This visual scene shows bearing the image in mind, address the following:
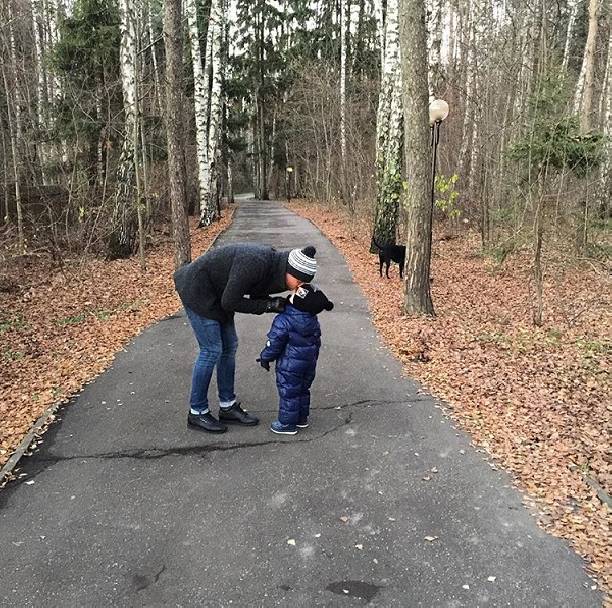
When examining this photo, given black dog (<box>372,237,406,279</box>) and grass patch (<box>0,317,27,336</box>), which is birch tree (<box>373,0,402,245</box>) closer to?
black dog (<box>372,237,406,279</box>)

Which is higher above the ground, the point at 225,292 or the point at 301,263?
the point at 301,263

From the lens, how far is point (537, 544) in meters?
3.36

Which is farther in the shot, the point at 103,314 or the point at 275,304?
the point at 103,314

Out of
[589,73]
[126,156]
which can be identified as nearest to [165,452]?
[126,156]

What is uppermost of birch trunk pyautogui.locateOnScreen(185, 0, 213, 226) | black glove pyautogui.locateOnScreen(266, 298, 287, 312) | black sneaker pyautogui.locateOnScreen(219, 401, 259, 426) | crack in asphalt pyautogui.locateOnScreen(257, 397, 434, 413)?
birch trunk pyautogui.locateOnScreen(185, 0, 213, 226)

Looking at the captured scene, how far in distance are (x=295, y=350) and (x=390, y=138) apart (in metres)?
10.5

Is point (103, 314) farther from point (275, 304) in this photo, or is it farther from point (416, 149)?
point (275, 304)

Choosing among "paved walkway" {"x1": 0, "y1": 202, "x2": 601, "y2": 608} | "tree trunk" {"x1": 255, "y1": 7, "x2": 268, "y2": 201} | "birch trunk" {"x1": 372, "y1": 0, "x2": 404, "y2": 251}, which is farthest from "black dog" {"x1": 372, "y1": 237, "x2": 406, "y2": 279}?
"tree trunk" {"x1": 255, "y1": 7, "x2": 268, "y2": 201}

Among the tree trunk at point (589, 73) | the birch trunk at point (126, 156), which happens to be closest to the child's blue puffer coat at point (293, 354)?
the birch trunk at point (126, 156)

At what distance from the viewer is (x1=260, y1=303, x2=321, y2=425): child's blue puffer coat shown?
4.59 meters

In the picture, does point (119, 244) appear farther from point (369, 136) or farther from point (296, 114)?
point (296, 114)

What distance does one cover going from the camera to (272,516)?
3623 millimetres

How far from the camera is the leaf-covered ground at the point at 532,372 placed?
12.9 ft

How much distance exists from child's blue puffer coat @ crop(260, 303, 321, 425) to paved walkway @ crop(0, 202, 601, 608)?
0.95 feet
